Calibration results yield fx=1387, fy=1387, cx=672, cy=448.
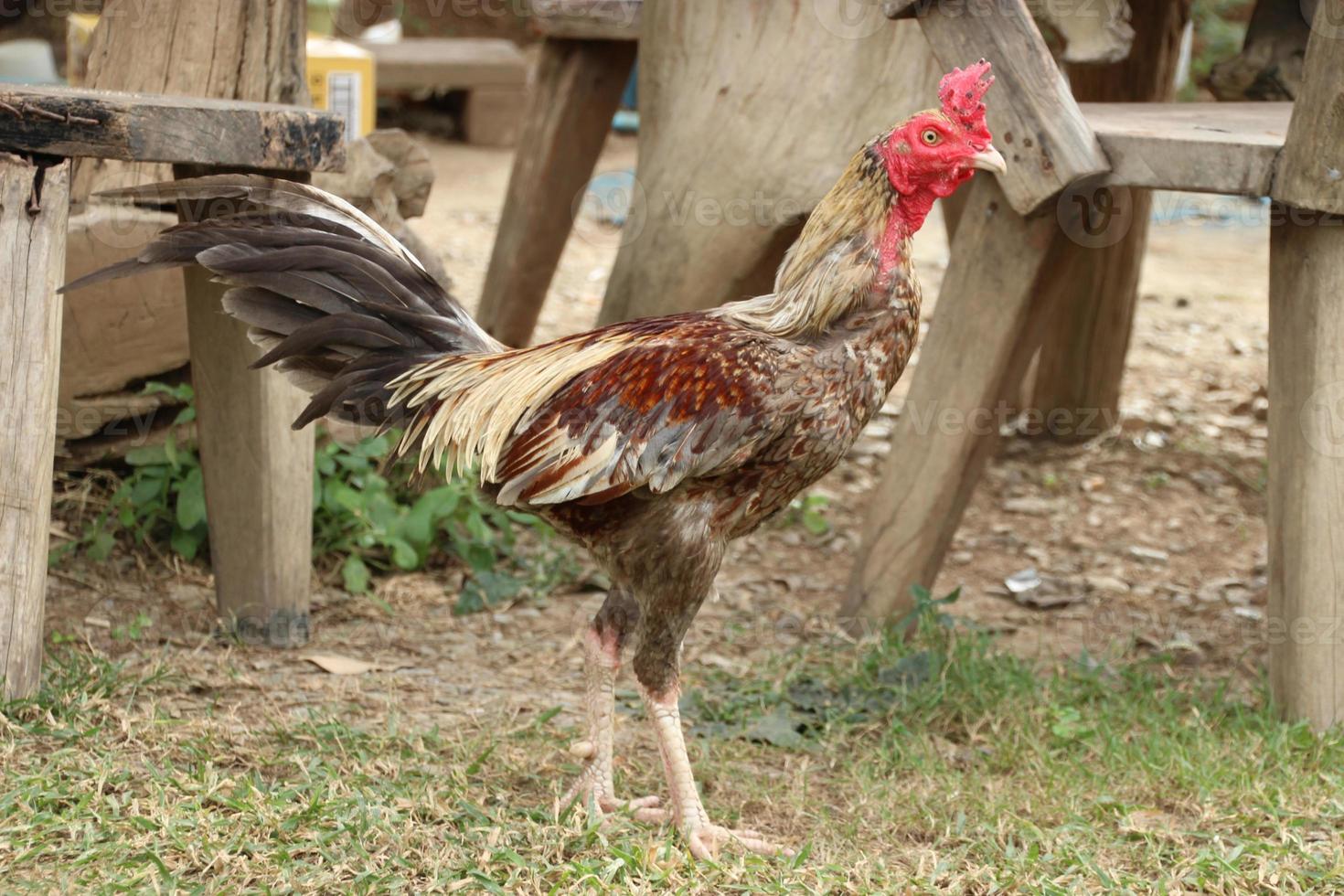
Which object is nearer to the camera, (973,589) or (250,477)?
(250,477)

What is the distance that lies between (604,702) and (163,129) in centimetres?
159

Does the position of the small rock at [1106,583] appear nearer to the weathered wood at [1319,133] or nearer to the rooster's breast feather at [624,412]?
the weathered wood at [1319,133]

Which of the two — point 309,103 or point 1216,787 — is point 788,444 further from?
point 309,103

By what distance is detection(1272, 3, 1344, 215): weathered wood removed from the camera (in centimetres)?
308

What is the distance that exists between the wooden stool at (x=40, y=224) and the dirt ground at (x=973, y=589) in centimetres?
60

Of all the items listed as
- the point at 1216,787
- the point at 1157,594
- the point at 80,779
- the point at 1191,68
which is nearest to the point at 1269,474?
the point at 1216,787

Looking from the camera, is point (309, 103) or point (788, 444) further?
point (309, 103)

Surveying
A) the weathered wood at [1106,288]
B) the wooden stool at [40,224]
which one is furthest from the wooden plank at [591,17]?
the wooden stool at [40,224]

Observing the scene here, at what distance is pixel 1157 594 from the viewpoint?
16.1 ft

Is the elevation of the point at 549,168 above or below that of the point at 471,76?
above

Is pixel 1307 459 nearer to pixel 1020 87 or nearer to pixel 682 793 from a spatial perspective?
pixel 1020 87

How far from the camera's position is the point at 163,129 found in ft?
9.75

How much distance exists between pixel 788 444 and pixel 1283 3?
9.59 ft

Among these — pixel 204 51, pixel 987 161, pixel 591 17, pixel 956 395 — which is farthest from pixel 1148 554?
pixel 204 51
